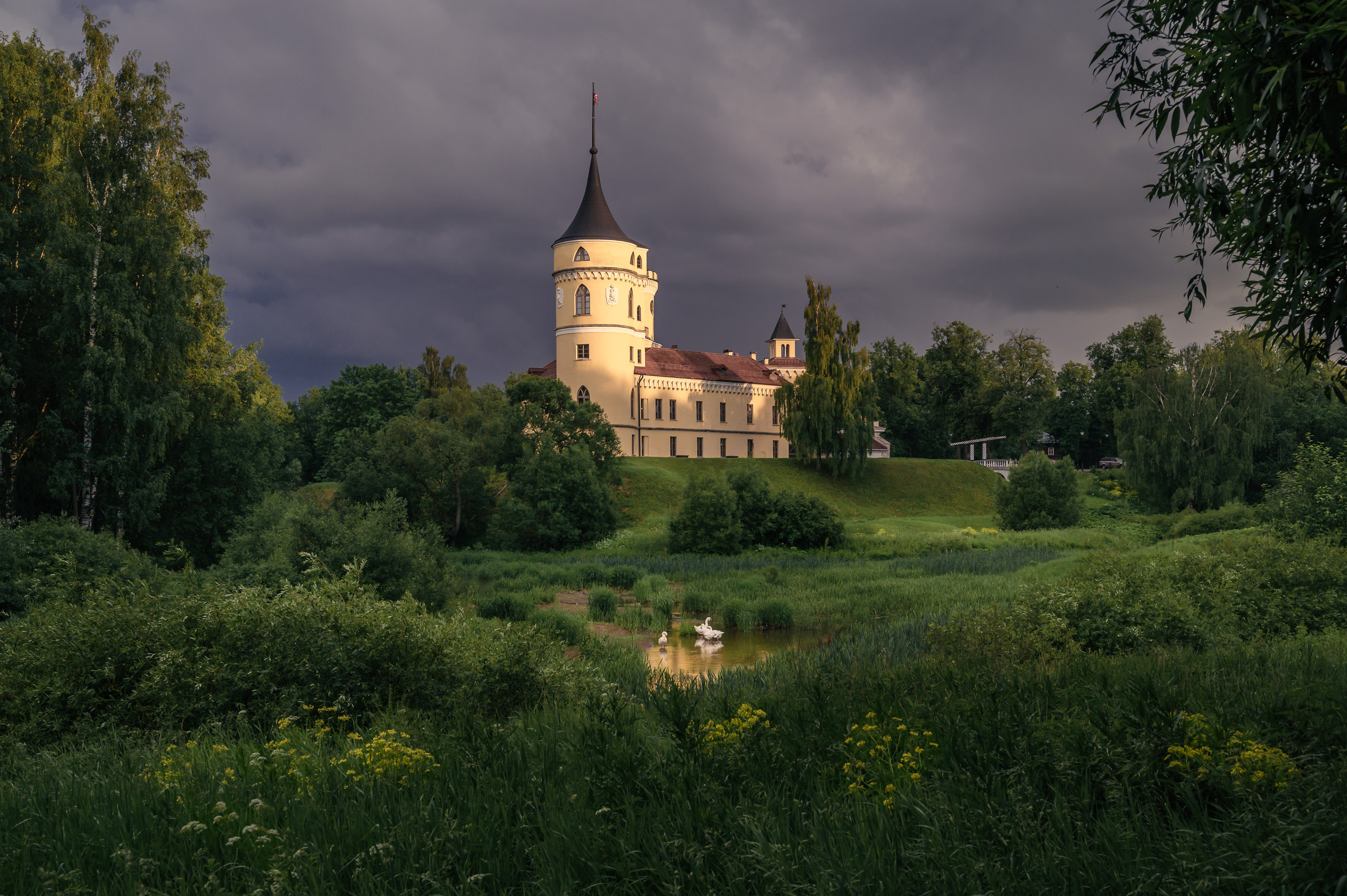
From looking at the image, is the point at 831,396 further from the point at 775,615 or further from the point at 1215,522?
the point at 775,615

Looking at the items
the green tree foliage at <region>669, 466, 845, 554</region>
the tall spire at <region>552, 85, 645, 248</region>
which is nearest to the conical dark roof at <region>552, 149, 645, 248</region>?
the tall spire at <region>552, 85, 645, 248</region>

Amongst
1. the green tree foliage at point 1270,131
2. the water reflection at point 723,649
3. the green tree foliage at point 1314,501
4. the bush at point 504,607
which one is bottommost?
the water reflection at point 723,649

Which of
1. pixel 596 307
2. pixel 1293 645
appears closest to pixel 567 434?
pixel 596 307

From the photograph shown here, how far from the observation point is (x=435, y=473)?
41000 millimetres

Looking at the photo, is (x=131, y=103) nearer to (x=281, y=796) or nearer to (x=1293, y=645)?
(x=281, y=796)

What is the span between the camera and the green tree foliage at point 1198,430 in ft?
139

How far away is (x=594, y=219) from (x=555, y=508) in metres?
32.5

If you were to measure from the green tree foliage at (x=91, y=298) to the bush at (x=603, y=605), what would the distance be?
41.1 feet

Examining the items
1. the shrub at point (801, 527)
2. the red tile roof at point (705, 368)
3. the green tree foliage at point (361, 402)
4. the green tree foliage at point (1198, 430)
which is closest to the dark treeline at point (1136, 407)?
the green tree foliage at point (1198, 430)

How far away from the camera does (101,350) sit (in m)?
21.3

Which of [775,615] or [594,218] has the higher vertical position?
[594,218]

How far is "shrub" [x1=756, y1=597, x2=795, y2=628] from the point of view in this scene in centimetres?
2016

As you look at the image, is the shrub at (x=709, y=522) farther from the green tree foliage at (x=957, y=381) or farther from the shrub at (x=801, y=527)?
the green tree foliage at (x=957, y=381)

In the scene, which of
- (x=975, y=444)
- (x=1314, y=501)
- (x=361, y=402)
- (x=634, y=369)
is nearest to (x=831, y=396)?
(x=634, y=369)
